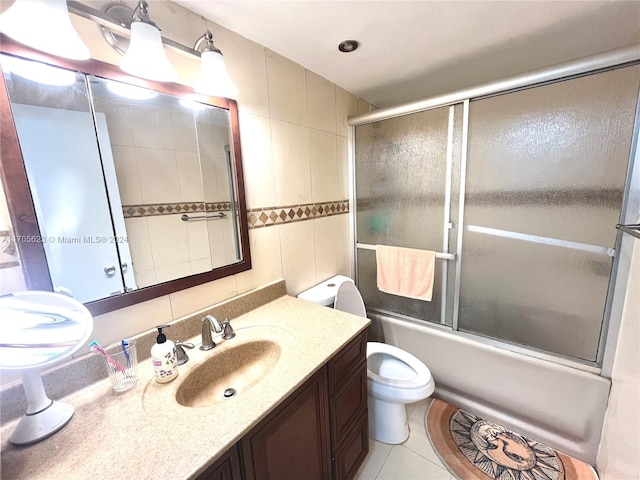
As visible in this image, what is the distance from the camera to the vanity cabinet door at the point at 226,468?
0.62 m

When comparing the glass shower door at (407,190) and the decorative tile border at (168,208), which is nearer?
the decorative tile border at (168,208)

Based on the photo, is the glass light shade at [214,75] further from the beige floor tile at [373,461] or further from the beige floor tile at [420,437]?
the beige floor tile at [420,437]

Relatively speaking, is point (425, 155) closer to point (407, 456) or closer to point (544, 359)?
point (544, 359)

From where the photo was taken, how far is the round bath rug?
1.31 m

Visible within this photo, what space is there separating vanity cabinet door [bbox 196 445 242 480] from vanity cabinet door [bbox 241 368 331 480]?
0.02m

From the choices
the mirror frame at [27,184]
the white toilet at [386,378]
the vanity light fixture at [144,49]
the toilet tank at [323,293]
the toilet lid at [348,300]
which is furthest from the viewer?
the toilet lid at [348,300]

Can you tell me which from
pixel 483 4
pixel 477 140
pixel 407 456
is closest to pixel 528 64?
pixel 477 140

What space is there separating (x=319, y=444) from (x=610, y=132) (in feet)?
5.90

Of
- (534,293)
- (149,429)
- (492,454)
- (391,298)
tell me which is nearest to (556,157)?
(534,293)

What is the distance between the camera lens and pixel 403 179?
1764mm

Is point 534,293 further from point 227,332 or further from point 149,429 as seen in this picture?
point 149,429

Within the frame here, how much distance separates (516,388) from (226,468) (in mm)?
1629

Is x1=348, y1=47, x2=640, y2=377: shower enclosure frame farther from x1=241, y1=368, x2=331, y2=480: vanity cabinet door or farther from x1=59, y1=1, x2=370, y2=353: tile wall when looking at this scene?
x1=241, y1=368, x2=331, y2=480: vanity cabinet door

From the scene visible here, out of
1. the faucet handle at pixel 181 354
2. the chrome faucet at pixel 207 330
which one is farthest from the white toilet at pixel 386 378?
the faucet handle at pixel 181 354
